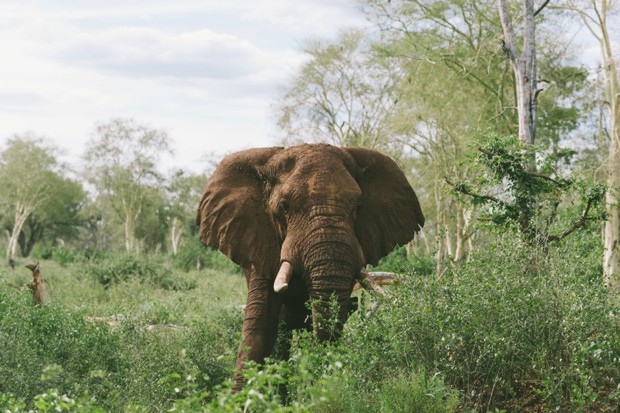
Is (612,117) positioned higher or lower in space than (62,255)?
higher

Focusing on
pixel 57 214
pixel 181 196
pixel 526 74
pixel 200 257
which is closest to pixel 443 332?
pixel 526 74

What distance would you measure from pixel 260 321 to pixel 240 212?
1.25m

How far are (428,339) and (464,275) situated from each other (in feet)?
2.41

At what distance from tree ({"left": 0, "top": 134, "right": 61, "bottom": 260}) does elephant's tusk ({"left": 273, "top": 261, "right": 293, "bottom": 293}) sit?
4986 centimetres

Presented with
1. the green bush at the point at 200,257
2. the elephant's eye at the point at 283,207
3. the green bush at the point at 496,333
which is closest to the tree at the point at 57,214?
the green bush at the point at 200,257

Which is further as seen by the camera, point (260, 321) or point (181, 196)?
point (181, 196)

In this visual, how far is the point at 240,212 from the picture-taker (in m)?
9.21

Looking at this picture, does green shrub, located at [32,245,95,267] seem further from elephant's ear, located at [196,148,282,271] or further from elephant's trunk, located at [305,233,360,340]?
elephant's trunk, located at [305,233,360,340]

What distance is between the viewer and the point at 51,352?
9.85 metres

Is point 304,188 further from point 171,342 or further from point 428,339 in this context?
point 171,342

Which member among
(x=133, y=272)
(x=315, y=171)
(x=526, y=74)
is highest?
(x=526, y=74)

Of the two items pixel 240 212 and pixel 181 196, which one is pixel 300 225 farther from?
pixel 181 196

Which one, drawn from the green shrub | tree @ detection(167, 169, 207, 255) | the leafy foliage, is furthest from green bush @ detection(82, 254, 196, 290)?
tree @ detection(167, 169, 207, 255)

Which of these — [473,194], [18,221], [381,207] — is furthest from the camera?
[18,221]
